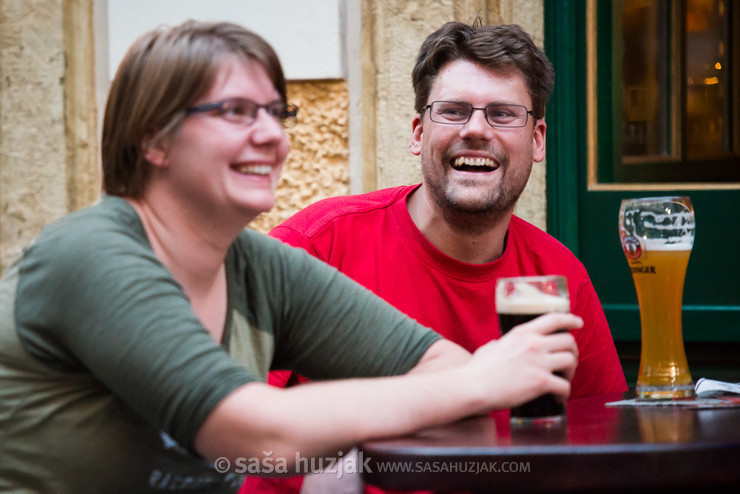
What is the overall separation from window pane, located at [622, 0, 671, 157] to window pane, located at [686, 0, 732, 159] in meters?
0.08

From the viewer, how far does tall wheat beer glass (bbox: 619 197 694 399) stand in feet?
5.01

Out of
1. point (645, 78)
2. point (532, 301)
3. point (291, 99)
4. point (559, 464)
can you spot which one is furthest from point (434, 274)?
point (645, 78)

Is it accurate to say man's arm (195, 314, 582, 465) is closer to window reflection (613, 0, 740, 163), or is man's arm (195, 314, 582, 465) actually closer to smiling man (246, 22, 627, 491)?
smiling man (246, 22, 627, 491)

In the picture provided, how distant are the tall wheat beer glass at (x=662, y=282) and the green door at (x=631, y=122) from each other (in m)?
1.33

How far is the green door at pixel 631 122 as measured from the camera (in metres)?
2.87

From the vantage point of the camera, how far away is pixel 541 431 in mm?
1218

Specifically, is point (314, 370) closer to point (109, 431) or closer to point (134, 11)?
point (109, 431)

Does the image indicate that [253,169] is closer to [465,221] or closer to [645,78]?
[465,221]

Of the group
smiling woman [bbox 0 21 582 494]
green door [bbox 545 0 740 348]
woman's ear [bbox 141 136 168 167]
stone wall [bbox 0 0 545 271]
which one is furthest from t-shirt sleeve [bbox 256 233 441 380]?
green door [bbox 545 0 740 348]

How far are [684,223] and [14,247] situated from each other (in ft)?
7.93

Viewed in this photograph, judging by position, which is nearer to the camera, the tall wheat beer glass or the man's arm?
the man's arm

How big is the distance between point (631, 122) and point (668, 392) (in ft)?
5.35

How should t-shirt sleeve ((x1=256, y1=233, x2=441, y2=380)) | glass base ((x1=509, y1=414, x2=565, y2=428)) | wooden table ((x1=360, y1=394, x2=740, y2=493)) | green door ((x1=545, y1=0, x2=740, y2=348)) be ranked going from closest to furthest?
1. wooden table ((x1=360, y1=394, x2=740, y2=493))
2. glass base ((x1=509, y1=414, x2=565, y2=428))
3. t-shirt sleeve ((x1=256, y1=233, x2=441, y2=380))
4. green door ((x1=545, y1=0, x2=740, y2=348))

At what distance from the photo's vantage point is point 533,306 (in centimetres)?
132
